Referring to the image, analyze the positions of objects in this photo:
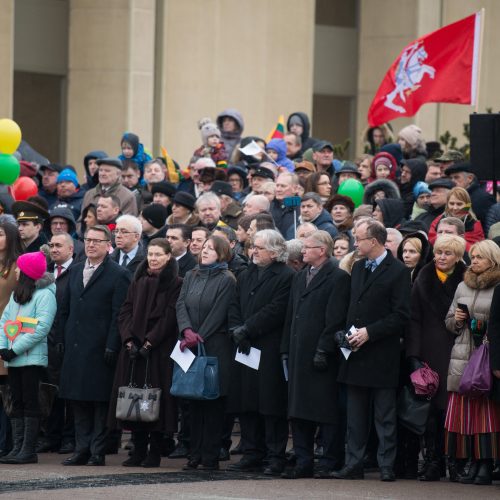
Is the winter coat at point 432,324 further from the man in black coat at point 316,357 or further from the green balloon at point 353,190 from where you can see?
the green balloon at point 353,190

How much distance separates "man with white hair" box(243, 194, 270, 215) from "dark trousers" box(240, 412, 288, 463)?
121 inches

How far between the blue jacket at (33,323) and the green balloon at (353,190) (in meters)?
4.90

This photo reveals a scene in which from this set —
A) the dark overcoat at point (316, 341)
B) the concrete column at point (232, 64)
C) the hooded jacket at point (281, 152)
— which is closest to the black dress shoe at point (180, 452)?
the dark overcoat at point (316, 341)

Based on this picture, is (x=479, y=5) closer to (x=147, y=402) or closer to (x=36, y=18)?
(x=36, y=18)

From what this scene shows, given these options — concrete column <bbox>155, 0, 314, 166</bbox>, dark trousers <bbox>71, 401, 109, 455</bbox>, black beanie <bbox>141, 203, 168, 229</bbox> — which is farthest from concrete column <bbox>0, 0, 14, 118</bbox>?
dark trousers <bbox>71, 401, 109, 455</bbox>

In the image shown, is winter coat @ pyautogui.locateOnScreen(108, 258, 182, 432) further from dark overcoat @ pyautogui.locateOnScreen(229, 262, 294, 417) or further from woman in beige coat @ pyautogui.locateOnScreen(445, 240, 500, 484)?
woman in beige coat @ pyautogui.locateOnScreen(445, 240, 500, 484)

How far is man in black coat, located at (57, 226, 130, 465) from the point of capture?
47.0ft

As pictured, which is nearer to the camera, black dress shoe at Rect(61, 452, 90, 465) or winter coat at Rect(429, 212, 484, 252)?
black dress shoe at Rect(61, 452, 90, 465)

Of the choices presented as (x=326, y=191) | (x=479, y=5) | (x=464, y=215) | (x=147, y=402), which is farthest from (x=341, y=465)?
(x=479, y=5)

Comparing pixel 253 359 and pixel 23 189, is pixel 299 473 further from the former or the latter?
pixel 23 189

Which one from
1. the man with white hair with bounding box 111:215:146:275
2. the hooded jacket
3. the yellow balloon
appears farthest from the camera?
the hooded jacket

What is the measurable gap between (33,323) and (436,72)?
7209 millimetres

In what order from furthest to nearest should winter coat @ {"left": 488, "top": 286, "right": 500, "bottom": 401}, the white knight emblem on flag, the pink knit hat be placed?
the white knight emblem on flag < the pink knit hat < winter coat @ {"left": 488, "top": 286, "right": 500, "bottom": 401}

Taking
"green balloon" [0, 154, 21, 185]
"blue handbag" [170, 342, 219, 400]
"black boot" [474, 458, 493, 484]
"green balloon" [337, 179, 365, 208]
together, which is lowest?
"black boot" [474, 458, 493, 484]
